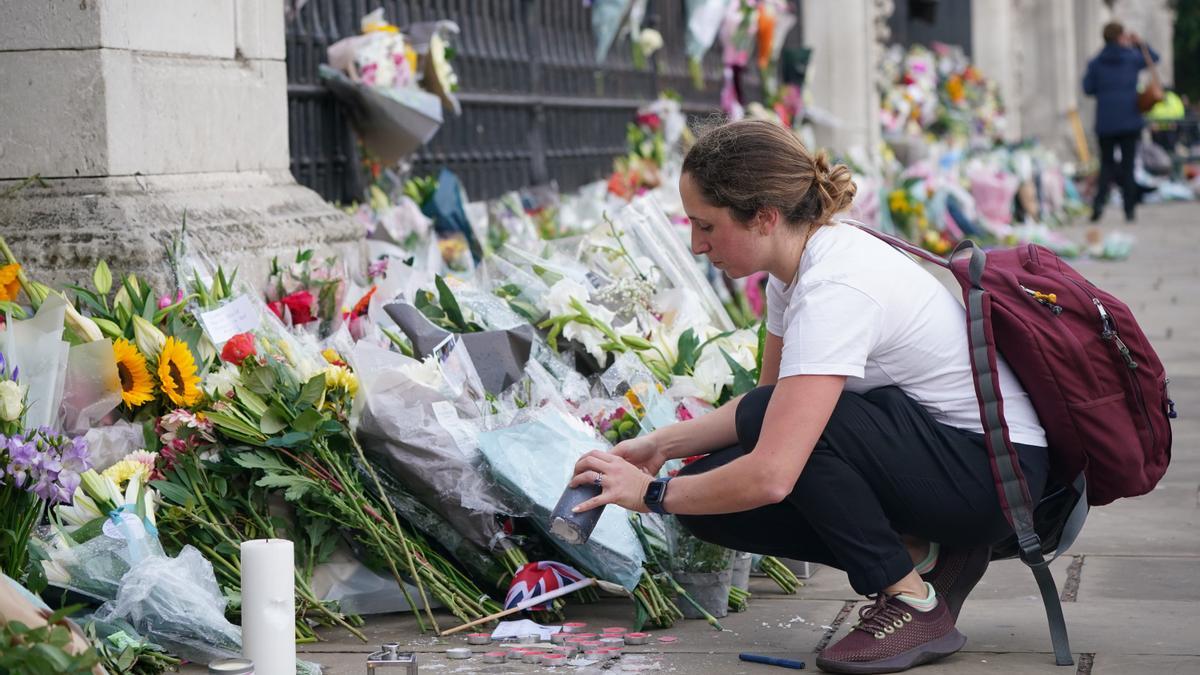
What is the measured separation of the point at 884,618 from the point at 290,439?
4.25 ft

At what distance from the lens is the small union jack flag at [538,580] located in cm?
351

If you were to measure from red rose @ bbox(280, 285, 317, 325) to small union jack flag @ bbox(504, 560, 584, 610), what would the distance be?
1138mm

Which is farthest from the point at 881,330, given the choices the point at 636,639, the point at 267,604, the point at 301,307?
the point at 301,307

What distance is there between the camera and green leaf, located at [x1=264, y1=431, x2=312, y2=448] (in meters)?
3.51

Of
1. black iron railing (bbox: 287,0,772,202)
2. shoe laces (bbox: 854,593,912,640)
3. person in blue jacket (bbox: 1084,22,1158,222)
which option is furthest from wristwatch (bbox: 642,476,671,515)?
person in blue jacket (bbox: 1084,22,1158,222)

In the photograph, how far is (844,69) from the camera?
513 inches

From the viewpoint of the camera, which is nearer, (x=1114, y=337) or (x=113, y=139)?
(x=1114, y=337)

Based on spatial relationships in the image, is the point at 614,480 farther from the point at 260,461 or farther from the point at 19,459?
the point at 19,459

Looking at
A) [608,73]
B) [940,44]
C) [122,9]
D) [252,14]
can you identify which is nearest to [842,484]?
[122,9]

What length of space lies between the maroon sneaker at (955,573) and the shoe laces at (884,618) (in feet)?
0.61

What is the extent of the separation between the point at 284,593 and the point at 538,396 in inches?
55.3

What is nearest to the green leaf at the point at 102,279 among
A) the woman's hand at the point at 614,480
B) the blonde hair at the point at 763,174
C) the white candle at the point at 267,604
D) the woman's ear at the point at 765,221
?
the white candle at the point at 267,604

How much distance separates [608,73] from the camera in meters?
9.62

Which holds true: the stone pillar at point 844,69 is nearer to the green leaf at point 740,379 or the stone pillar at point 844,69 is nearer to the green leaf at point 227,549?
the green leaf at point 740,379
